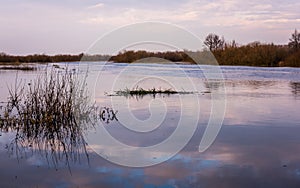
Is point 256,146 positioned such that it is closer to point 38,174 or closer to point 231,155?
point 231,155

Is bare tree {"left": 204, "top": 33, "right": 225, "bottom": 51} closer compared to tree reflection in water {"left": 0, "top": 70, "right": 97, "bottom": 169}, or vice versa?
tree reflection in water {"left": 0, "top": 70, "right": 97, "bottom": 169}

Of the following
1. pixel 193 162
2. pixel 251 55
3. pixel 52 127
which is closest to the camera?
pixel 193 162

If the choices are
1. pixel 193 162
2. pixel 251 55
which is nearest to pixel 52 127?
pixel 193 162

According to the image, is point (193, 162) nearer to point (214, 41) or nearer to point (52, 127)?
point (52, 127)

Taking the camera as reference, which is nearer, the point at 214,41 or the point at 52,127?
the point at 52,127

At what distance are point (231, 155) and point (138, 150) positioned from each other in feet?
5.27

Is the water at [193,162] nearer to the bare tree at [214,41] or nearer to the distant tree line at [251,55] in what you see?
the distant tree line at [251,55]

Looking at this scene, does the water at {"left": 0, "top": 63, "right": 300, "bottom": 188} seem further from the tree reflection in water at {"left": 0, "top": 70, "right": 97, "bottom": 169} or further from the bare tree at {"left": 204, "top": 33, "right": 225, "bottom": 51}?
the bare tree at {"left": 204, "top": 33, "right": 225, "bottom": 51}

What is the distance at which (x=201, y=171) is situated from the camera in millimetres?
5363

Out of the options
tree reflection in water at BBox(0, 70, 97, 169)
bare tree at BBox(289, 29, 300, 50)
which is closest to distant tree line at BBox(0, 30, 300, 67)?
bare tree at BBox(289, 29, 300, 50)

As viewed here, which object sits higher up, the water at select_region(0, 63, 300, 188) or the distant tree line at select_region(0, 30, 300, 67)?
the distant tree line at select_region(0, 30, 300, 67)

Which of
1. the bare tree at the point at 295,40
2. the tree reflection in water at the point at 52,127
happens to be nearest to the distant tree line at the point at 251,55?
the bare tree at the point at 295,40

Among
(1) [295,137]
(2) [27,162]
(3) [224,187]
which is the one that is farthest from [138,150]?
(1) [295,137]

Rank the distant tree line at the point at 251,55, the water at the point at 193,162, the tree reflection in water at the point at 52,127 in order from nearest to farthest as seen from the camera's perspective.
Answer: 1. the water at the point at 193,162
2. the tree reflection in water at the point at 52,127
3. the distant tree line at the point at 251,55
